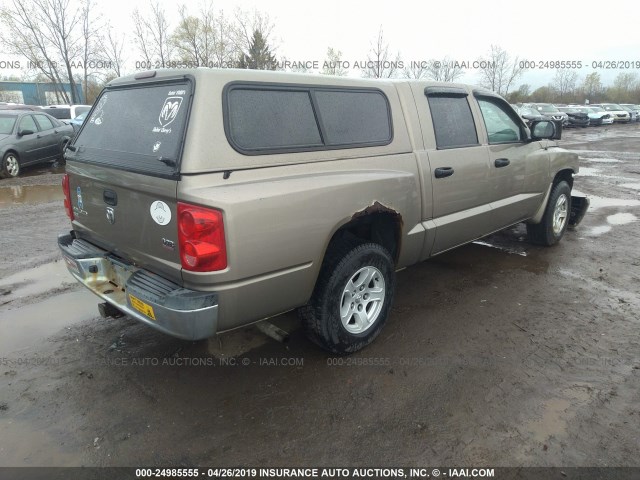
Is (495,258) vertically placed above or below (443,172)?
below

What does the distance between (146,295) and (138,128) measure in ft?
3.49

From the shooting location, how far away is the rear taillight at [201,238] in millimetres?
2324

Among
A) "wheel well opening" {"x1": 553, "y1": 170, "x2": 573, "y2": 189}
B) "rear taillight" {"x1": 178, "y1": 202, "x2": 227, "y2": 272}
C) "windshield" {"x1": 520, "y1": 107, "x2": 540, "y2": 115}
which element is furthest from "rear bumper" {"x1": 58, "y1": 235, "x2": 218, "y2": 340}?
"windshield" {"x1": 520, "y1": 107, "x2": 540, "y2": 115}

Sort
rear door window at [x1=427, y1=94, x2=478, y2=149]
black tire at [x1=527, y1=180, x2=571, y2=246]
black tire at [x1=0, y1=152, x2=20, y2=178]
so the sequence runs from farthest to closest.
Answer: black tire at [x1=0, y1=152, x2=20, y2=178] → black tire at [x1=527, y1=180, x2=571, y2=246] → rear door window at [x1=427, y1=94, x2=478, y2=149]

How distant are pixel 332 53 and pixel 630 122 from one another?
2457cm

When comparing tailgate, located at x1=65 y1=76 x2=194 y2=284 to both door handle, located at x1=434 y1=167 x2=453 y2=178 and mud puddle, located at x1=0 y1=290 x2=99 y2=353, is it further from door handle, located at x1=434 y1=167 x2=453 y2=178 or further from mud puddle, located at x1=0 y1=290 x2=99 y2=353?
door handle, located at x1=434 y1=167 x2=453 y2=178

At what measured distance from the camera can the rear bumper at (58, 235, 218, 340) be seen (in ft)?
7.91

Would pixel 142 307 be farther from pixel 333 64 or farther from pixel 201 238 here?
pixel 333 64

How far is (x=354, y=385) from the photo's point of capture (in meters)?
2.95

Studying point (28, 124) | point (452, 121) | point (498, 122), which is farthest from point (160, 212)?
point (28, 124)

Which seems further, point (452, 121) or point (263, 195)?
point (452, 121)

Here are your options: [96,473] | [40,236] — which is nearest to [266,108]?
[96,473]

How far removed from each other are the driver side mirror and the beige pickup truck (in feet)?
3.74

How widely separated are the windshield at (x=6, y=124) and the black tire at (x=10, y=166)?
0.59 m
